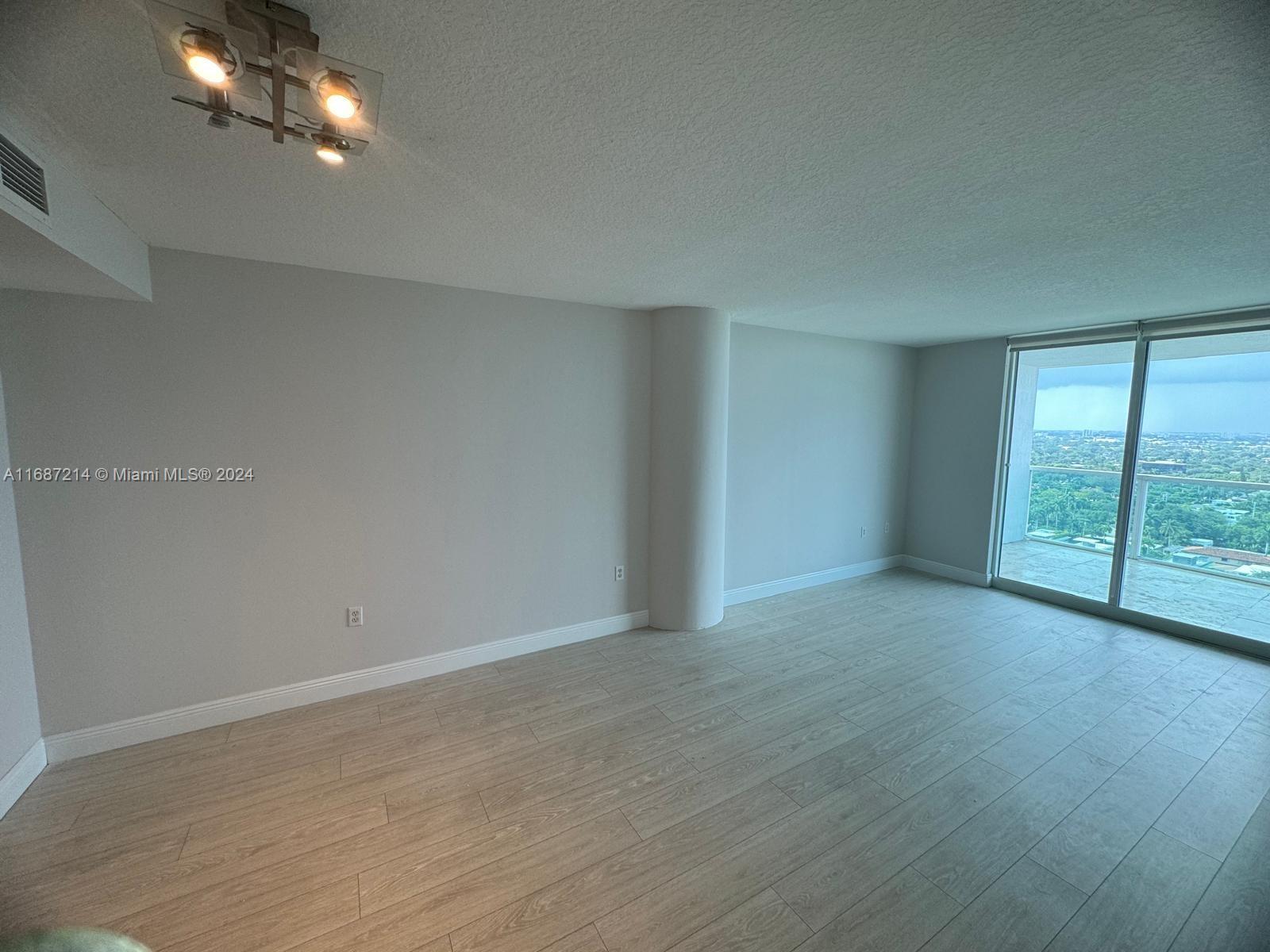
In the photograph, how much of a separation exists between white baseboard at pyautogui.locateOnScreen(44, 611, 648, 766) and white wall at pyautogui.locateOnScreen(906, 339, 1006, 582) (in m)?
3.87

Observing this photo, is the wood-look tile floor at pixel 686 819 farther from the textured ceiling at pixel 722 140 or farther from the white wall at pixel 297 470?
the textured ceiling at pixel 722 140

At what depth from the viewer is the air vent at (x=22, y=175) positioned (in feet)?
4.29

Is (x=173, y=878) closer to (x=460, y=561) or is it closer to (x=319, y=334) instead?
(x=460, y=561)

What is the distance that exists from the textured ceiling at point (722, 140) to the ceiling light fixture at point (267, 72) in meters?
0.05

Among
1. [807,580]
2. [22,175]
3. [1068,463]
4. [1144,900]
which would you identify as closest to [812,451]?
[807,580]

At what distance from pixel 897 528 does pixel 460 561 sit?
15.8ft

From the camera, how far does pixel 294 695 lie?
2.66 m

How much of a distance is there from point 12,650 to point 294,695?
1092mm

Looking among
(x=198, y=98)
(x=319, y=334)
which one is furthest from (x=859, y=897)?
(x=319, y=334)

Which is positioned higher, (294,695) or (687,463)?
(687,463)

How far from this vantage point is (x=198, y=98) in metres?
1.23

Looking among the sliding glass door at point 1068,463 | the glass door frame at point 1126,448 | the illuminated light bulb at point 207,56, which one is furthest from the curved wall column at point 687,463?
the sliding glass door at point 1068,463

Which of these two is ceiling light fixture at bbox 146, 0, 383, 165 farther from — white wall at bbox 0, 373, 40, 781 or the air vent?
white wall at bbox 0, 373, 40, 781

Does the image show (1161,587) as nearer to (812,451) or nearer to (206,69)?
(812,451)
